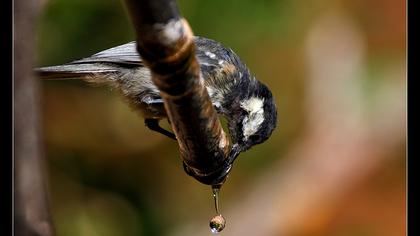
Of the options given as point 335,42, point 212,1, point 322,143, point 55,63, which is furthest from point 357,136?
point 55,63

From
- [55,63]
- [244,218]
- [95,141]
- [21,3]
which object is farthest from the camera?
[244,218]

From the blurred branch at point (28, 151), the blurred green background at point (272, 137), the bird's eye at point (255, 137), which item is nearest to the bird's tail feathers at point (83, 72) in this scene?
the bird's eye at point (255, 137)

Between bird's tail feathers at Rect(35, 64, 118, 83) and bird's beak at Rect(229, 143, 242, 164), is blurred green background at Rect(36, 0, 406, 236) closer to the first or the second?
bird's tail feathers at Rect(35, 64, 118, 83)

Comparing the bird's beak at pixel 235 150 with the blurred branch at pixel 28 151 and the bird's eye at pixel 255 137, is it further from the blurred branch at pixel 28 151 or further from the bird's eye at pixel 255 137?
the blurred branch at pixel 28 151

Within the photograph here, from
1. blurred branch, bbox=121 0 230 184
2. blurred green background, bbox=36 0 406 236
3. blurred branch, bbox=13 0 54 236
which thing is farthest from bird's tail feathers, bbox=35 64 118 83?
blurred branch, bbox=13 0 54 236

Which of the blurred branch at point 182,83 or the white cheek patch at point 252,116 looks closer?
the blurred branch at point 182,83

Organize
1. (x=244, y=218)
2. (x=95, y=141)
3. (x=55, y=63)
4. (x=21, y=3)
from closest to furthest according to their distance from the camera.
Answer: (x=21, y=3) → (x=55, y=63) → (x=95, y=141) → (x=244, y=218)

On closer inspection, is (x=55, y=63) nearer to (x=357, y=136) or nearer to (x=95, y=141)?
(x=95, y=141)
